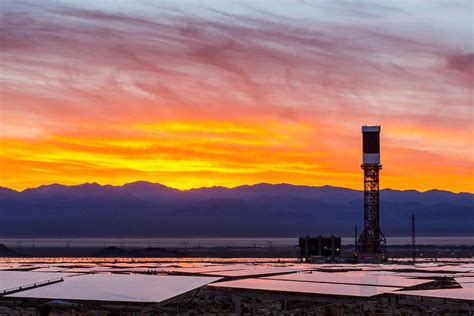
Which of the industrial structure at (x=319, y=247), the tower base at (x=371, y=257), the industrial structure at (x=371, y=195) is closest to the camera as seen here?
the tower base at (x=371, y=257)

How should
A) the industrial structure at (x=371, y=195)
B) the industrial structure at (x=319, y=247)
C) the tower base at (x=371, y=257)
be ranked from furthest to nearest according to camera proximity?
the industrial structure at (x=319, y=247) → the industrial structure at (x=371, y=195) → the tower base at (x=371, y=257)

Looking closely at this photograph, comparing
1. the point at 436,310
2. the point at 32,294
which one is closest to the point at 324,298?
the point at 436,310

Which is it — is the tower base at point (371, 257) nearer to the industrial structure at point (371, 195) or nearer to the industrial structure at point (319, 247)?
the industrial structure at point (371, 195)

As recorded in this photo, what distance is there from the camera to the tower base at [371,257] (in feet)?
309

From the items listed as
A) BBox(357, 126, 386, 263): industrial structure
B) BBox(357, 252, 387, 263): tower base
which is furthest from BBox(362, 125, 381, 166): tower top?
BBox(357, 252, 387, 263): tower base

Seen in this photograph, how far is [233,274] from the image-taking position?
54.1 m

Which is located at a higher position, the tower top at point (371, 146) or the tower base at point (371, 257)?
the tower top at point (371, 146)

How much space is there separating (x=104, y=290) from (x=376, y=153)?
64.7 meters

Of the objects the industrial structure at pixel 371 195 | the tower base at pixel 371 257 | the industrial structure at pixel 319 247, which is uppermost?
the industrial structure at pixel 371 195

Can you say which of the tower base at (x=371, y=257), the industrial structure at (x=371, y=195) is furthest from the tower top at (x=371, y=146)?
the tower base at (x=371, y=257)

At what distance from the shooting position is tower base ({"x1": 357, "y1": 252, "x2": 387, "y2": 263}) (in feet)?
309

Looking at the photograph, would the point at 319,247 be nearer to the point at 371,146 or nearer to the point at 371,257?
the point at 371,257

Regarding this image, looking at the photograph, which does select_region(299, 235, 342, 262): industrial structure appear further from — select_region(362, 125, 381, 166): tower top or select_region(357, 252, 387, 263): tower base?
select_region(362, 125, 381, 166): tower top

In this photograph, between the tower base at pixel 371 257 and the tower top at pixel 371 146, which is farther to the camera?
the tower top at pixel 371 146
